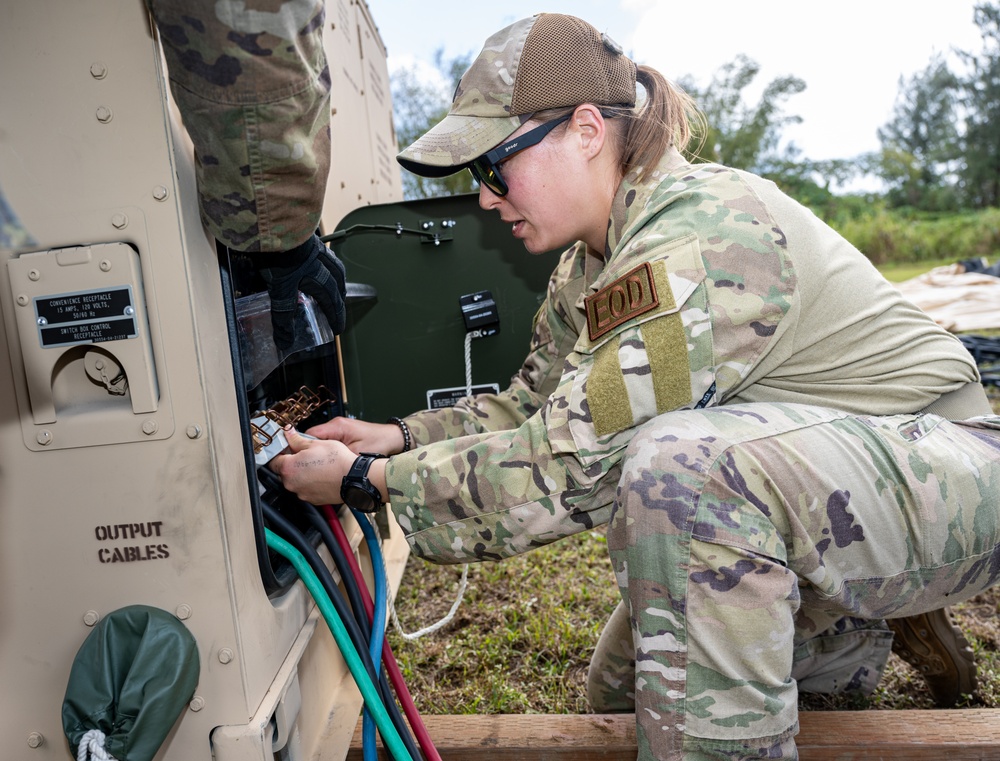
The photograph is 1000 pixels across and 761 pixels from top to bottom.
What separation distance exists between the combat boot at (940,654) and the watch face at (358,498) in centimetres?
122

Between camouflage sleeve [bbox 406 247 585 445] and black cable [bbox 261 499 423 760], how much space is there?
0.44 m

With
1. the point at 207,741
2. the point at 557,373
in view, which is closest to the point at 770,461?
the point at 557,373

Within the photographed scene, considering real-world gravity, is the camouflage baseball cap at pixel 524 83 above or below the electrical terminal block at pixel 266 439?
above

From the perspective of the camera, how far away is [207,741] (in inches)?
41.4

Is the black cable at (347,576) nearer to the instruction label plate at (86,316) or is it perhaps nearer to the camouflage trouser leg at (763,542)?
the camouflage trouser leg at (763,542)

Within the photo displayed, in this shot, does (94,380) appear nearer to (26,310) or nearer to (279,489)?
(26,310)

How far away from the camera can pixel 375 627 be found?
1.37 m

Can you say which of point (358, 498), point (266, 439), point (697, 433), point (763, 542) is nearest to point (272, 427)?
point (266, 439)

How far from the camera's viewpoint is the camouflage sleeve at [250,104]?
2.96 feet

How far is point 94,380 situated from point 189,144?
34 centimetres

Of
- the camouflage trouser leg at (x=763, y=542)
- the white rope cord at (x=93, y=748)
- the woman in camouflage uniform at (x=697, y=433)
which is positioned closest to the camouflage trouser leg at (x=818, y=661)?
the woman in camouflage uniform at (x=697, y=433)

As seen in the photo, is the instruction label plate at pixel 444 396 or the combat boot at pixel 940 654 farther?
the instruction label plate at pixel 444 396

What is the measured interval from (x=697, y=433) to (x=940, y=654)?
38.6 inches

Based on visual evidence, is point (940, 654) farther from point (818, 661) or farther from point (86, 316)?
point (86, 316)
